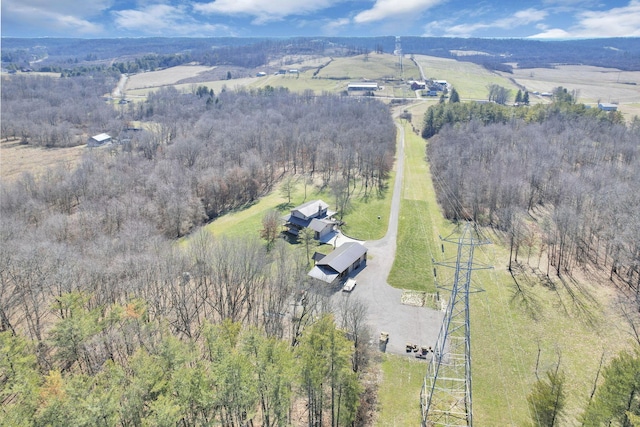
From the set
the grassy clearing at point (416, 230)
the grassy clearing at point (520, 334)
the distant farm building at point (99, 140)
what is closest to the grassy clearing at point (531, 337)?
the grassy clearing at point (520, 334)

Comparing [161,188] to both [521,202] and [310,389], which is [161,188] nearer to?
[310,389]

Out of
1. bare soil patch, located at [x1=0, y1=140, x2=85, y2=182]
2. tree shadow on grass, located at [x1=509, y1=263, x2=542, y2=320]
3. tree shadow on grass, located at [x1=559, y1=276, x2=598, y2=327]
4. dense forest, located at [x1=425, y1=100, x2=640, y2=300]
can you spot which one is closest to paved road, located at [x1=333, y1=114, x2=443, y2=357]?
tree shadow on grass, located at [x1=509, y1=263, x2=542, y2=320]

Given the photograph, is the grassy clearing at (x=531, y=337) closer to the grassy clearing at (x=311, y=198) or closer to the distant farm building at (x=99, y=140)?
the grassy clearing at (x=311, y=198)

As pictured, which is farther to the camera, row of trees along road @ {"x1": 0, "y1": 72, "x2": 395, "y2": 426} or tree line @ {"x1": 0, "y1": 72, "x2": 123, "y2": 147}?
tree line @ {"x1": 0, "y1": 72, "x2": 123, "y2": 147}

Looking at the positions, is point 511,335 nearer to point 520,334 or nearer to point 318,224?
point 520,334

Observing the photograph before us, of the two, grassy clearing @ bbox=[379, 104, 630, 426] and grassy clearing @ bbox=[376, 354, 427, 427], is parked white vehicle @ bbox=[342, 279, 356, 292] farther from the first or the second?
grassy clearing @ bbox=[376, 354, 427, 427]
